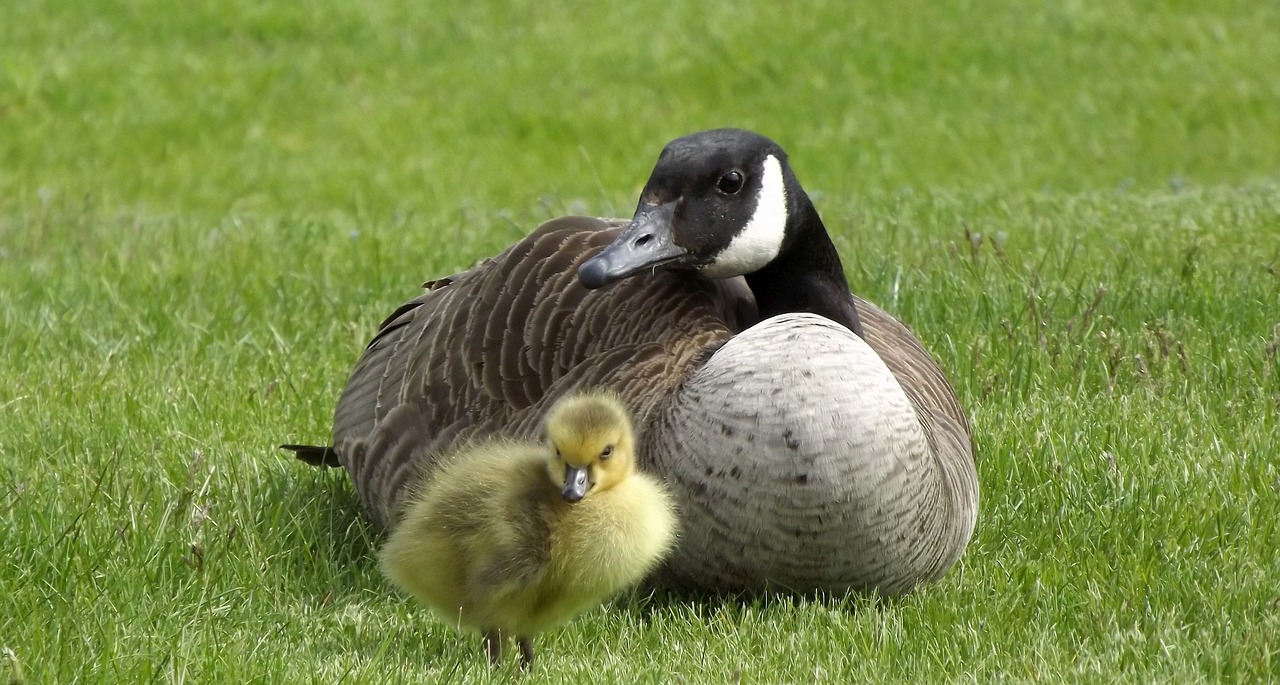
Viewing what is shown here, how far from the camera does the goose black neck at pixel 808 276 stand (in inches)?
187

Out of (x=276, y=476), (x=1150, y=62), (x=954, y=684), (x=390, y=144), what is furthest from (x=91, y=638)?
(x=1150, y=62)

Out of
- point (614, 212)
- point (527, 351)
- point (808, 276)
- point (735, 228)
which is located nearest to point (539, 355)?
point (527, 351)

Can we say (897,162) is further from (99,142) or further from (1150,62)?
(99,142)

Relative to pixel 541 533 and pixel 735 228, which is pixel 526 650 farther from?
pixel 735 228

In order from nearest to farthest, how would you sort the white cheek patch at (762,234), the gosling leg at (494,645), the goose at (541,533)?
the goose at (541,533) < the gosling leg at (494,645) < the white cheek patch at (762,234)

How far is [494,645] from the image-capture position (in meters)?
3.89

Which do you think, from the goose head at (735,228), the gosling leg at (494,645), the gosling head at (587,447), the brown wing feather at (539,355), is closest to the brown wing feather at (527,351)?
the brown wing feather at (539,355)

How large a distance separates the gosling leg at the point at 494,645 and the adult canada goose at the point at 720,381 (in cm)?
61

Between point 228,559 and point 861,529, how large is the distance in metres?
1.87

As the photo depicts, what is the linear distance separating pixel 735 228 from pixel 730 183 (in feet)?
0.45

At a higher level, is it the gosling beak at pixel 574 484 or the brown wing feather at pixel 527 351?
the gosling beak at pixel 574 484

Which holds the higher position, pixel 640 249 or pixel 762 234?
pixel 640 249

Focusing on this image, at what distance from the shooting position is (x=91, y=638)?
3.66 m

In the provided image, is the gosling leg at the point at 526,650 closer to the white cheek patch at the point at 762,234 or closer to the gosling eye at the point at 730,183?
the white cheek patch at the point at 762,234
